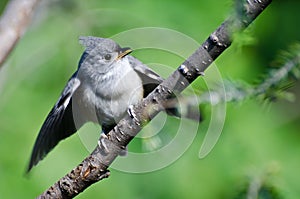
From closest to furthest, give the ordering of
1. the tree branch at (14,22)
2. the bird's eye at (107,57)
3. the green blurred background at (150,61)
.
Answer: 1. the tree branch at (14,22)
2. the bird's eye at (107,57)
3. the green blurred background at (150,61)

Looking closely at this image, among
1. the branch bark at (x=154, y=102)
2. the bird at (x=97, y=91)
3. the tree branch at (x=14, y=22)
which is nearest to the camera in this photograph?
the branch bark at (x=154, y=102)

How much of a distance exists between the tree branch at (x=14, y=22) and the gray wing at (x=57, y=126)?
0.30 m

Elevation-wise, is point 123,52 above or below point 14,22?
below

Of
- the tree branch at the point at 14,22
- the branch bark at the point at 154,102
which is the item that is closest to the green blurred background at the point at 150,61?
the tree branch at the point at 14,22

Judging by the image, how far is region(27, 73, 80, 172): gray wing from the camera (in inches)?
82.4

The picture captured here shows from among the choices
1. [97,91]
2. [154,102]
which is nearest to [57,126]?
[97,91]

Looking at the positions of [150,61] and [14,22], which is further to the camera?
[150,61]

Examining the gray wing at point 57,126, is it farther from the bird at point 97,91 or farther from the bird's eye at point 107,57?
the bird's eye at point 107,57

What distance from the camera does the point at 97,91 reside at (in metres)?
2.10

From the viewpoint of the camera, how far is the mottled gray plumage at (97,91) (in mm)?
2039

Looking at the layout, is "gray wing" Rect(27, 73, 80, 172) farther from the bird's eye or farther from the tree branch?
the tree branch

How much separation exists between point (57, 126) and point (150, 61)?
66 centimetres

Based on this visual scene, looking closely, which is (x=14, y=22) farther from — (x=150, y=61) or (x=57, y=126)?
(x=150, y=61)

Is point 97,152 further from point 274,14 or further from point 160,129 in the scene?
point 274,14
